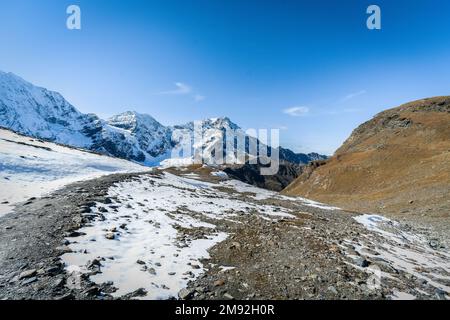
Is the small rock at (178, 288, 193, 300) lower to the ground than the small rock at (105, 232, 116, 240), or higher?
lower

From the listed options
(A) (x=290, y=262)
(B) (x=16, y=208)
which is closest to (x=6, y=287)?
(A) (x=290, y=262)

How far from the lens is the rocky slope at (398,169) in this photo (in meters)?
45.2

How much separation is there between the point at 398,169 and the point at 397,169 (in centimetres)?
44

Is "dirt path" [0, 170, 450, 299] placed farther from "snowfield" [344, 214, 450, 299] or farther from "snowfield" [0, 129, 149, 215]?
"snowfield" [0, 129, 149, 215]

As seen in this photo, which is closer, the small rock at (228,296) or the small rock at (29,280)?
the small rock at (29,280)

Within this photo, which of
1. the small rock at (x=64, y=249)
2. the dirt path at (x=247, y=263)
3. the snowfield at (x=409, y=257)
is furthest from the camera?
the snowfield at (x=409, y=257)

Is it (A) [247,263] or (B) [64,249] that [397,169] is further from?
(B) [64,249]

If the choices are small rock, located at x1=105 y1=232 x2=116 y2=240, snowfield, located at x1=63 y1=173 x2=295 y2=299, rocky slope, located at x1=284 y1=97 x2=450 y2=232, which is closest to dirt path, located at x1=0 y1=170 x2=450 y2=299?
snowfield, located at x1=63 y1=173 x2=295 y2=299

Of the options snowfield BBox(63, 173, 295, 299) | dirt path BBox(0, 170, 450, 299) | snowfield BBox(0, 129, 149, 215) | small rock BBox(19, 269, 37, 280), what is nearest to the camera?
small rock BBox(19, 269, 37, 280)

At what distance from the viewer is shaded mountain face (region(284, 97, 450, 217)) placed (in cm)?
4675

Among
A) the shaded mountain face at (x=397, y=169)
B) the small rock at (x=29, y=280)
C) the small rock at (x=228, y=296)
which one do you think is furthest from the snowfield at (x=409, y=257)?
the shaded mountain face at (x=397, y=169)

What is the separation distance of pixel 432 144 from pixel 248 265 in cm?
8860

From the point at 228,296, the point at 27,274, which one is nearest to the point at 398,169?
the point at 228,296

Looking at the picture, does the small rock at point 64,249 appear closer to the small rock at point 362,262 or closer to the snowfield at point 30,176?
the snowfield at point 30,176
